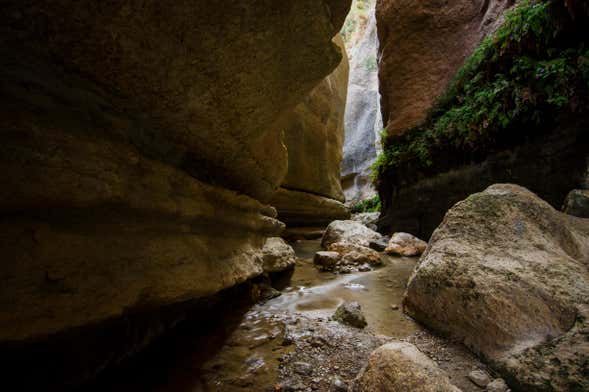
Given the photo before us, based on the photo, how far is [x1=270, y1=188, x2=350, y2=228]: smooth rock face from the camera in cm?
668

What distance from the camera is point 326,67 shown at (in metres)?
1.53

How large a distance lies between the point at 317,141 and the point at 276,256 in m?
5.26

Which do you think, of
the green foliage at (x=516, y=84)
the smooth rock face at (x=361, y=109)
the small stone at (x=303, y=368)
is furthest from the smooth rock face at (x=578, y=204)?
the smooth rock face at (x=361, y=109)

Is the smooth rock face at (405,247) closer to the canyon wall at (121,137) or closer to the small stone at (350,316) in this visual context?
the small stone at (350,316)

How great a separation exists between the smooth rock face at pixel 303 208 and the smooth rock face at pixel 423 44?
3.12 metres

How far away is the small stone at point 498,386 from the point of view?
1174 mm

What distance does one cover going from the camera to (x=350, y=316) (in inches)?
76.1

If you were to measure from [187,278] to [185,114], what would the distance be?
0.97 metres

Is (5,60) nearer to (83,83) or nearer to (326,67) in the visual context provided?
(83,83)

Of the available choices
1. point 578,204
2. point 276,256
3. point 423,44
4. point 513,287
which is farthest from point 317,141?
point 513,287

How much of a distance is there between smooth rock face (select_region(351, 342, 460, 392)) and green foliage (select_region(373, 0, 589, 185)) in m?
4.13

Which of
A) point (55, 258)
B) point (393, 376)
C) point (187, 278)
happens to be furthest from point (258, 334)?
point (55, 258)

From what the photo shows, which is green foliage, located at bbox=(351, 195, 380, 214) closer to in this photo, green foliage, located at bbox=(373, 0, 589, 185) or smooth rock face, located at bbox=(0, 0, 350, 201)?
green foliage, located at bbox=(373, 0, 589, 185)

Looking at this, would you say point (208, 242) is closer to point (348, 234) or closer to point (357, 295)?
point (357, 295)
